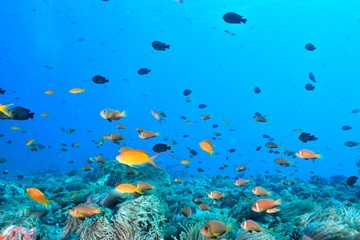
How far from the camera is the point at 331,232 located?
335cm

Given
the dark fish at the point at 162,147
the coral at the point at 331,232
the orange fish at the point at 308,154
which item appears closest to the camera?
the coral at the point at 331,232

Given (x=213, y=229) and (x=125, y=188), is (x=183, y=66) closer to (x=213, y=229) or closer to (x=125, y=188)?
(x=125, y=188)

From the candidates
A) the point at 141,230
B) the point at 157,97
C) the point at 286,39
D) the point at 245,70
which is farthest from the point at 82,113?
the point at 141,230

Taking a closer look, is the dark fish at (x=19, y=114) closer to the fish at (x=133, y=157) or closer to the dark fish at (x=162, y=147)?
the fish at (x=133, y=157)

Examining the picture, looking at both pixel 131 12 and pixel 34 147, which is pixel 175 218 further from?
Answer: pixel 131 12

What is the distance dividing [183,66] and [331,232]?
313 ft

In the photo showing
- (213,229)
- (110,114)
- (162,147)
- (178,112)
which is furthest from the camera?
(178,112)

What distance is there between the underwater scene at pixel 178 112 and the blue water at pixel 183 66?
1.77ft

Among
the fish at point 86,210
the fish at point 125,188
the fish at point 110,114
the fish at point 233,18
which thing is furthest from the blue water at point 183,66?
the fish at point 86,210

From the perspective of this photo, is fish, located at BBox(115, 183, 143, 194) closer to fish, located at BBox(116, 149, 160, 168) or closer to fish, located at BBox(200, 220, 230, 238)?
fish, located at BBox(116, 149, 160, 168)

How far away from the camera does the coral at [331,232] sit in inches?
131

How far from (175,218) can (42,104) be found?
541 feet

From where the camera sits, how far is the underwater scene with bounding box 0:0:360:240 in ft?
18.0

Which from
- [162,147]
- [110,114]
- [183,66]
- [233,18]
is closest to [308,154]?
[162,147]
